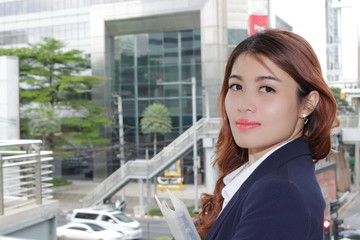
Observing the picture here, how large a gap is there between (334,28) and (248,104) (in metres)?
4.14

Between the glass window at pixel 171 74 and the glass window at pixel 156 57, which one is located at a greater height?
the glass window at pixel 156 57

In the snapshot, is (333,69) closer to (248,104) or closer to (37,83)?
(248,104)

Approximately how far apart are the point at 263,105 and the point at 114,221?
741 centimetres

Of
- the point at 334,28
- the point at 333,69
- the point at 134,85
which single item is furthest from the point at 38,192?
the point at 134,85

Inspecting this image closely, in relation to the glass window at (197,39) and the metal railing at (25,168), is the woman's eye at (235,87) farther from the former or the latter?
the glass window at (197,39)

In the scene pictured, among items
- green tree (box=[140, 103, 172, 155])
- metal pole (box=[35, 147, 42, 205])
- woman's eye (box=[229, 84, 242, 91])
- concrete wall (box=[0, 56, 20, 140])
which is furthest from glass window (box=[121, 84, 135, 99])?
woman's eye (box=[229, 84, 242, 91])

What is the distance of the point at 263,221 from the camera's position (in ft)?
1.61

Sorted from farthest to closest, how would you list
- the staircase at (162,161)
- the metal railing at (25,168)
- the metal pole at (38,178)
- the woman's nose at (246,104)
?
the staircase at (162,161)
the metal pole at (38,178)
the metal railing at (25,168)
the woman's nose at (246,104)

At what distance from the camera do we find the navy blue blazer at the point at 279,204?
1.60 ft

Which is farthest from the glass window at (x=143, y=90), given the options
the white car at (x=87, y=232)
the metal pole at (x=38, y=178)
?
the metal pole at (x=38, y=178)

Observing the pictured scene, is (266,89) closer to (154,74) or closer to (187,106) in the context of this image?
(187,106)

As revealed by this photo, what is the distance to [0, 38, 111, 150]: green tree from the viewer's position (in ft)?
39.3

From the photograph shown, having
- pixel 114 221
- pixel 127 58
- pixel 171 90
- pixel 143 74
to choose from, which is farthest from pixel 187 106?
pixel 114 221

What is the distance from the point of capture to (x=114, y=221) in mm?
7707
